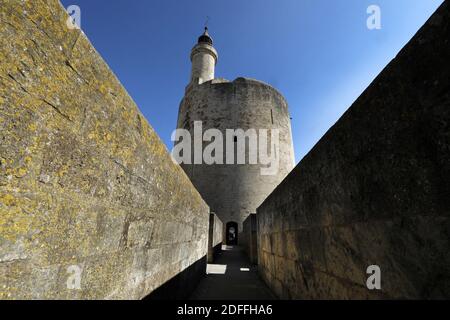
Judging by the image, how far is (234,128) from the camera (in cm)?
1655

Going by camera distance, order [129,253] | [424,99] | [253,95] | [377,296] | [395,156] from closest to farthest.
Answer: [424,99]
[395,156]
[377,296]
[129,253]
[253,95]

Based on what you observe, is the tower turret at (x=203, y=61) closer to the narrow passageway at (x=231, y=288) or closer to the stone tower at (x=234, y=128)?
the stone tower at (x=234, y=128)

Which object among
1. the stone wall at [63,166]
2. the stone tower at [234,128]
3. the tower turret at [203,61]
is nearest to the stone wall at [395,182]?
the stone wall at [63,166]

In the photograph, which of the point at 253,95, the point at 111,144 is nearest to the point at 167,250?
the point at 111,144

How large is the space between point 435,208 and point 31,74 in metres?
1.66

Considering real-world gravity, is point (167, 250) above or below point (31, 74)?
below

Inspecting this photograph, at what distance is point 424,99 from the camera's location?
0.96 m

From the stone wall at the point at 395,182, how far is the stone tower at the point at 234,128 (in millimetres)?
13262

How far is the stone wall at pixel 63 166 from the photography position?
0.79 m

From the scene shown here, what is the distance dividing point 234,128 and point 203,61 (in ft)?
24.3

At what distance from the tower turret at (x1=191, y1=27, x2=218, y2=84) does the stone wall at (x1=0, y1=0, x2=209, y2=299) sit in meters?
18.5

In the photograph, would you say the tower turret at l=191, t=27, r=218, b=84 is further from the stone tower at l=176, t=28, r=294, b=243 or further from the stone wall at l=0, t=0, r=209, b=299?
the stone wall at l=0, t=0, r=209, b=299

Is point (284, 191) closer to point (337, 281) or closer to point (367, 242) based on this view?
point (337, 281)

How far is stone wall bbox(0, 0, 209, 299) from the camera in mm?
792
